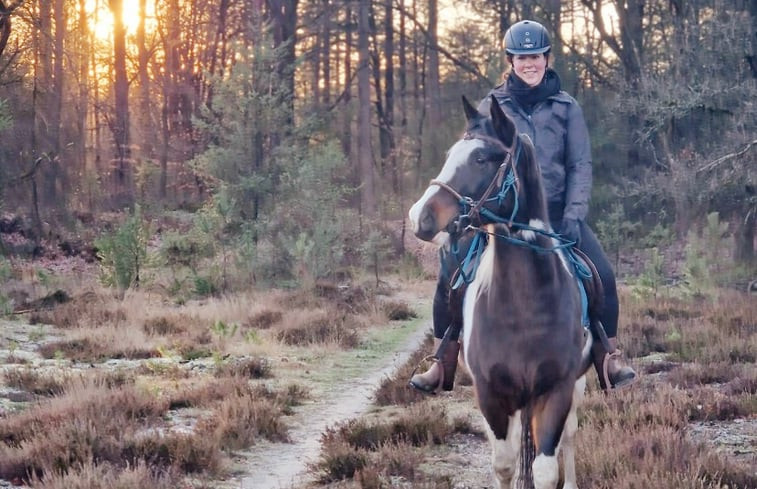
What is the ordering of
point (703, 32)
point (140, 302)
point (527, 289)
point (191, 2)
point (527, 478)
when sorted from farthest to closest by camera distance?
point (191, 2) < point (703, 32) < point (140, 302) < point (527, 478) < point (527, 289)

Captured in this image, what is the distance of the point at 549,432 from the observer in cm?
439

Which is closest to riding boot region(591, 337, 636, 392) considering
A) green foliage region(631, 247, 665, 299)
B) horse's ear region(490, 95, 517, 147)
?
horse's ear region(490, 95, 517, 147)

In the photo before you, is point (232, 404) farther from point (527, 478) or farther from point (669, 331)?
point (669, 331)

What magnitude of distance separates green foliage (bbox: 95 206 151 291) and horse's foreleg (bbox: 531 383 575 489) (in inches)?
476

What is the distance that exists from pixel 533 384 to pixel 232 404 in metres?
3.92

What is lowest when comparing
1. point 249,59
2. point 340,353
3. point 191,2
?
point 340,353

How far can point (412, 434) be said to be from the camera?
23.2ft

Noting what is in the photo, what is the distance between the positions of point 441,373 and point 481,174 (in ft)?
5.30

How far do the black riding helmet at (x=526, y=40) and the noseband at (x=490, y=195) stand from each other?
0.95 m

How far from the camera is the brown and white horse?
14.0 feet

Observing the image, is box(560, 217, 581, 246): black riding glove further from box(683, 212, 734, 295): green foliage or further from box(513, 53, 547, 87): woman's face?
box(683, 212, 734, 295): green foliage

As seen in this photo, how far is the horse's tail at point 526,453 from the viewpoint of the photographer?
472 cm

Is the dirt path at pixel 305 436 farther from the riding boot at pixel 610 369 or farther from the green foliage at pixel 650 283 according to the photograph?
the green foliage at pixel 650 283

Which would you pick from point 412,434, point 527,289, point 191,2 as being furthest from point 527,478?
point 191,2
